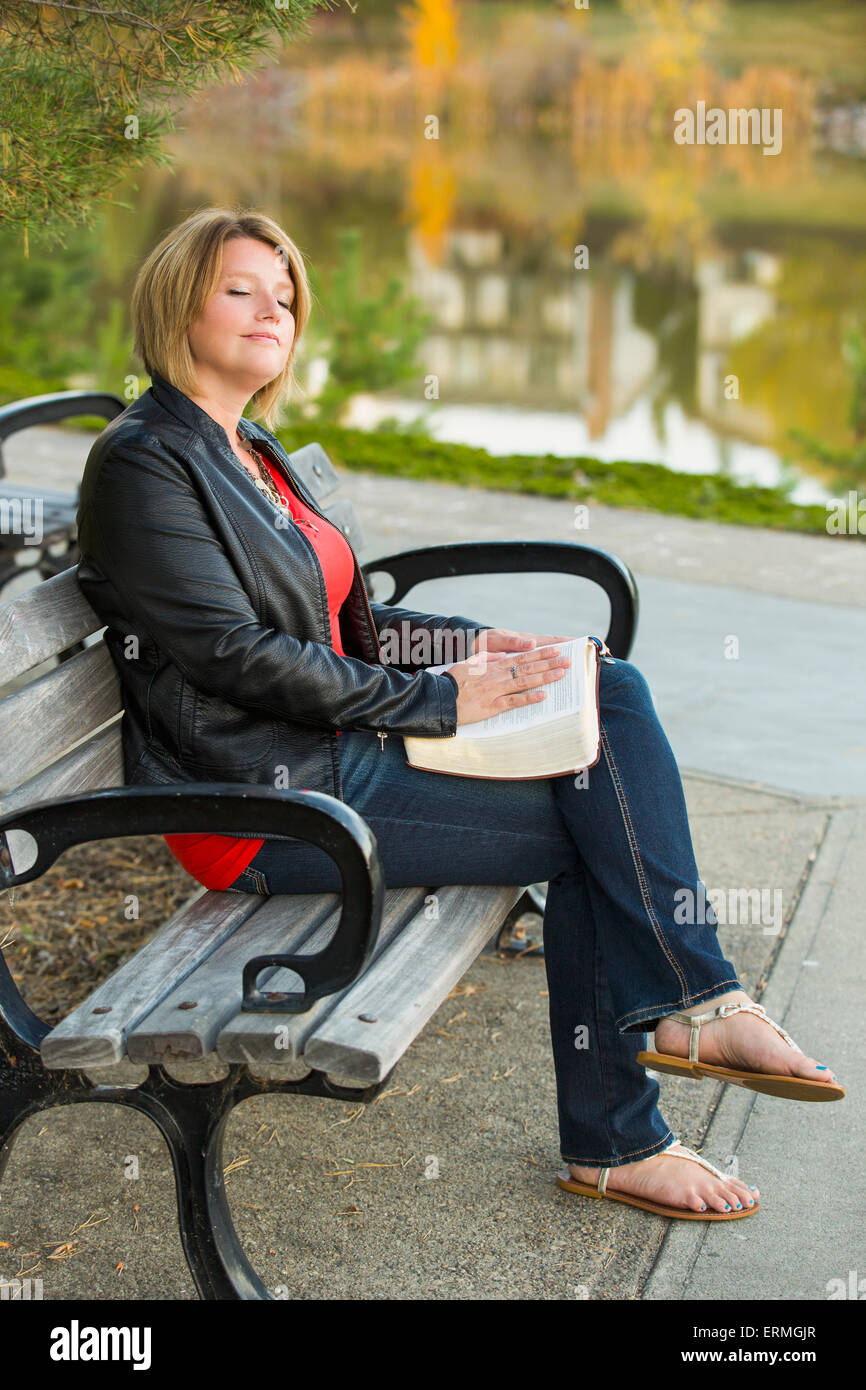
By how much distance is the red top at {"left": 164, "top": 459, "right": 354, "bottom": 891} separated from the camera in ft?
7.99

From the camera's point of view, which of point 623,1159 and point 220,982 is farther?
point 623,1159

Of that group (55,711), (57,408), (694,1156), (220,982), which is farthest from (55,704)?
(57,408)

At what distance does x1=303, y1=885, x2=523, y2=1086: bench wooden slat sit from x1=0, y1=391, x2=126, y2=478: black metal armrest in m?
2.15

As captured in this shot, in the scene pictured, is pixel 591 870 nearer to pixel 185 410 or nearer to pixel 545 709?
pixel 545 709

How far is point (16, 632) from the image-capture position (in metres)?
2.41

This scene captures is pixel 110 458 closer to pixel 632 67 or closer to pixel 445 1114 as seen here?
pixel 445 1114

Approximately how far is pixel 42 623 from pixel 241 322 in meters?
0.63

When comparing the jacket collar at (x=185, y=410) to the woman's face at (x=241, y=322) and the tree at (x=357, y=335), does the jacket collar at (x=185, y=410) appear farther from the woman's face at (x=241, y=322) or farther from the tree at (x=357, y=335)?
the tree at (x=357, y=335)

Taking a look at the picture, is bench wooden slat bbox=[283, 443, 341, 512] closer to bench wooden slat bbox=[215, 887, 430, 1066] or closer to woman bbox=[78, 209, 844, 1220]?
woman bbox=[78, 209, 844, 1220]

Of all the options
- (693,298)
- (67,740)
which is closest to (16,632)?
(67,740)

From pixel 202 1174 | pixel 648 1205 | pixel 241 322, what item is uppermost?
pixel 241 322

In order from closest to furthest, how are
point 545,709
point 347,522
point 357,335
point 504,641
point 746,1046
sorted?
point 746,1046
point 545,709
point 504,641
point 347,522
point 357,335

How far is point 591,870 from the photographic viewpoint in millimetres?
2438
